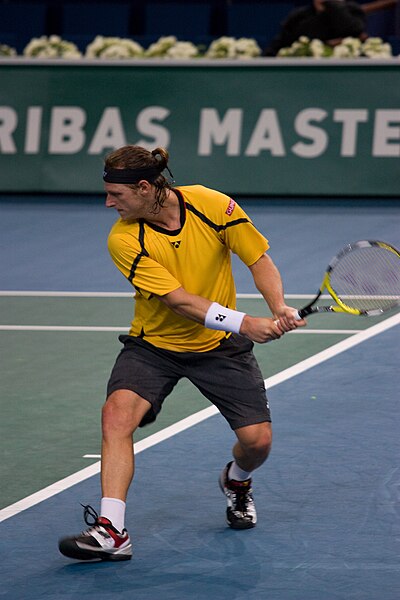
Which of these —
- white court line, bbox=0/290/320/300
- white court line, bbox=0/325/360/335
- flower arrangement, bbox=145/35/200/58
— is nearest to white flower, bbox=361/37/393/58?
flower arrangement, bbox=145/35/200/58

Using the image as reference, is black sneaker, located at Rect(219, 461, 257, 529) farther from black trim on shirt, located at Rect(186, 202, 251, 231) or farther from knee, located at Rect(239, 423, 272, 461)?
black trim on shirt, located at Rect(186, 202, 251, 231)

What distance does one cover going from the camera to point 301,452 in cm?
688

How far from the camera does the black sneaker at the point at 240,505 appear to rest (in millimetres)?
5781

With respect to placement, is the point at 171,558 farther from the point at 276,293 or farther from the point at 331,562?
the point at 276,293

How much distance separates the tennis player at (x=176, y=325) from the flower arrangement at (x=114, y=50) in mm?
9824

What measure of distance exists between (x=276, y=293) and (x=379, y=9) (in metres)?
14.0

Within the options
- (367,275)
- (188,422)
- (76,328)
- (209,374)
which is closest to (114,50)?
(76,328)

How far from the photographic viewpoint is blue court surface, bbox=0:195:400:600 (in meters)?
5.12

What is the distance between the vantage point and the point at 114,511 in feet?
17.6

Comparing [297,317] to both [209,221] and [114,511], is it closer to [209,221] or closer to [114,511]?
[209,221]

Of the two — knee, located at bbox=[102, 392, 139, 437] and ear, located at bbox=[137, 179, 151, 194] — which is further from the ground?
ear, located at bbox=[137, 179, 151, 194]

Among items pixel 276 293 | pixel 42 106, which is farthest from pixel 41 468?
pixel 42 106

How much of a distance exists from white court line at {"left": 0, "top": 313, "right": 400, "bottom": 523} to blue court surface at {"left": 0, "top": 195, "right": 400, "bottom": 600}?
2cm

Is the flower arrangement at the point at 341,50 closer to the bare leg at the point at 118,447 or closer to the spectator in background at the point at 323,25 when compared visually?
the spectator in background at the point at 323,25
